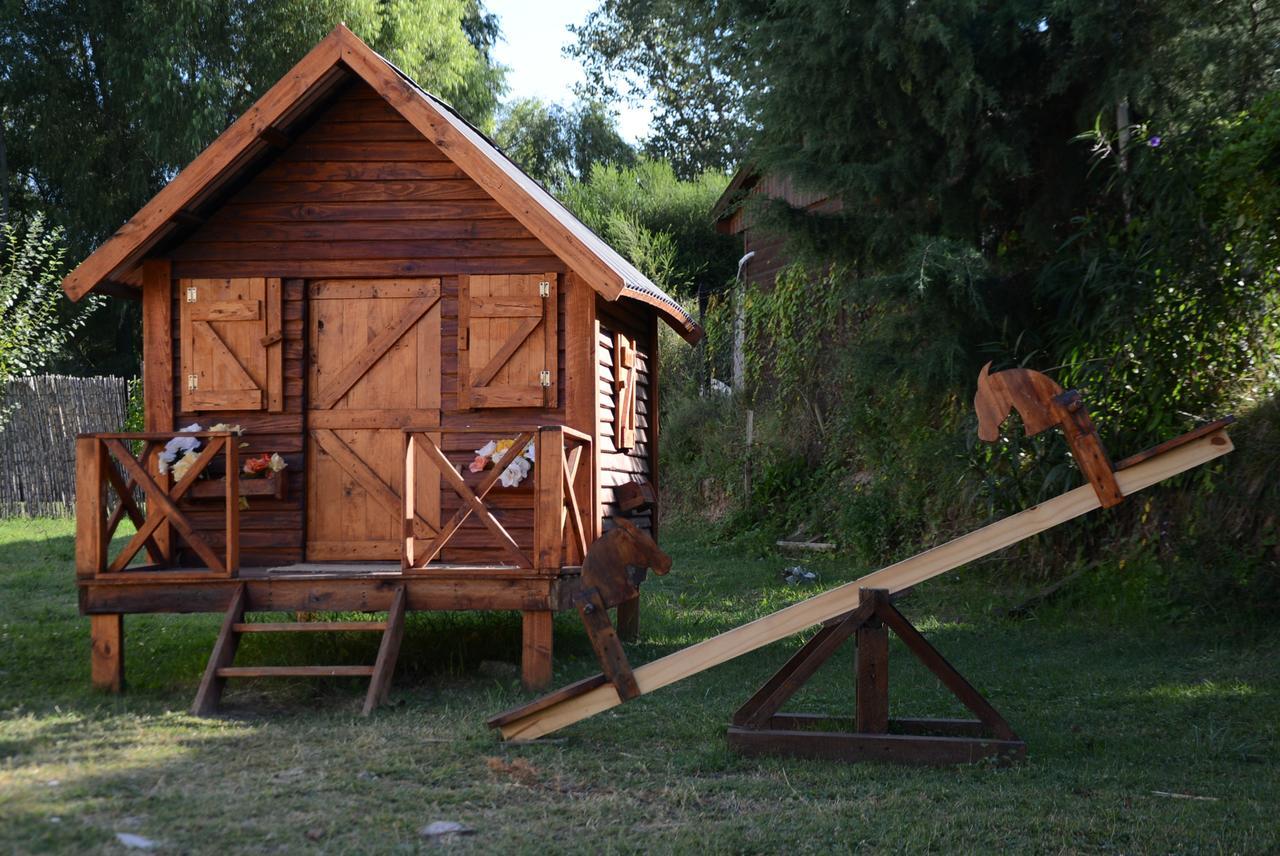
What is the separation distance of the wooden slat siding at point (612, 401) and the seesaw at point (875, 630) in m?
3.43

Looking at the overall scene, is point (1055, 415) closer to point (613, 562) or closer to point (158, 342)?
point (613, 562)

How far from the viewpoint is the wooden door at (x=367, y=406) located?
8.99 meters

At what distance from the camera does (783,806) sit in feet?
16.4

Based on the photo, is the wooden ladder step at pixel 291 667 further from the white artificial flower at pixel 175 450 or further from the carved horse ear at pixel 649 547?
the carved horse ear at pixel 649 547

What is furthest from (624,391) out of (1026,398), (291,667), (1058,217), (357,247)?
(1026,398)

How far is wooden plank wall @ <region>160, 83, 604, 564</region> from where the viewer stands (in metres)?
8.92

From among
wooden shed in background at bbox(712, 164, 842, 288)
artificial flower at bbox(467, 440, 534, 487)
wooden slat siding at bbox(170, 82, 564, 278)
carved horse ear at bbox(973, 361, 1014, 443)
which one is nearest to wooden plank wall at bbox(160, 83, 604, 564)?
wooden slat siding at bbox(170, 82, 564, 278)

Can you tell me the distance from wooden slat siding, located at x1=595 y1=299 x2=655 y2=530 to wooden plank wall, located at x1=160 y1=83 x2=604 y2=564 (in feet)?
2.23

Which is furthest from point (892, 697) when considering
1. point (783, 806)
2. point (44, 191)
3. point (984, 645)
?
point (44, 191)

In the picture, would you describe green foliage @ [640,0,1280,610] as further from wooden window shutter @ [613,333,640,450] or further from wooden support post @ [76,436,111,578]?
wooden support post @ [76,436,111,578]

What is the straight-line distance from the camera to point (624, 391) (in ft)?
33.7

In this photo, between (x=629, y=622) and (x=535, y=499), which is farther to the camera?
(x=629, y=622)

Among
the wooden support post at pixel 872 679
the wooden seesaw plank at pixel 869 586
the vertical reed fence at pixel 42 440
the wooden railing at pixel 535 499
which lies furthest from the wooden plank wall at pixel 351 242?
the vertical reed fence at pixel 42 440

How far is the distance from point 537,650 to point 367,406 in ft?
8.09
